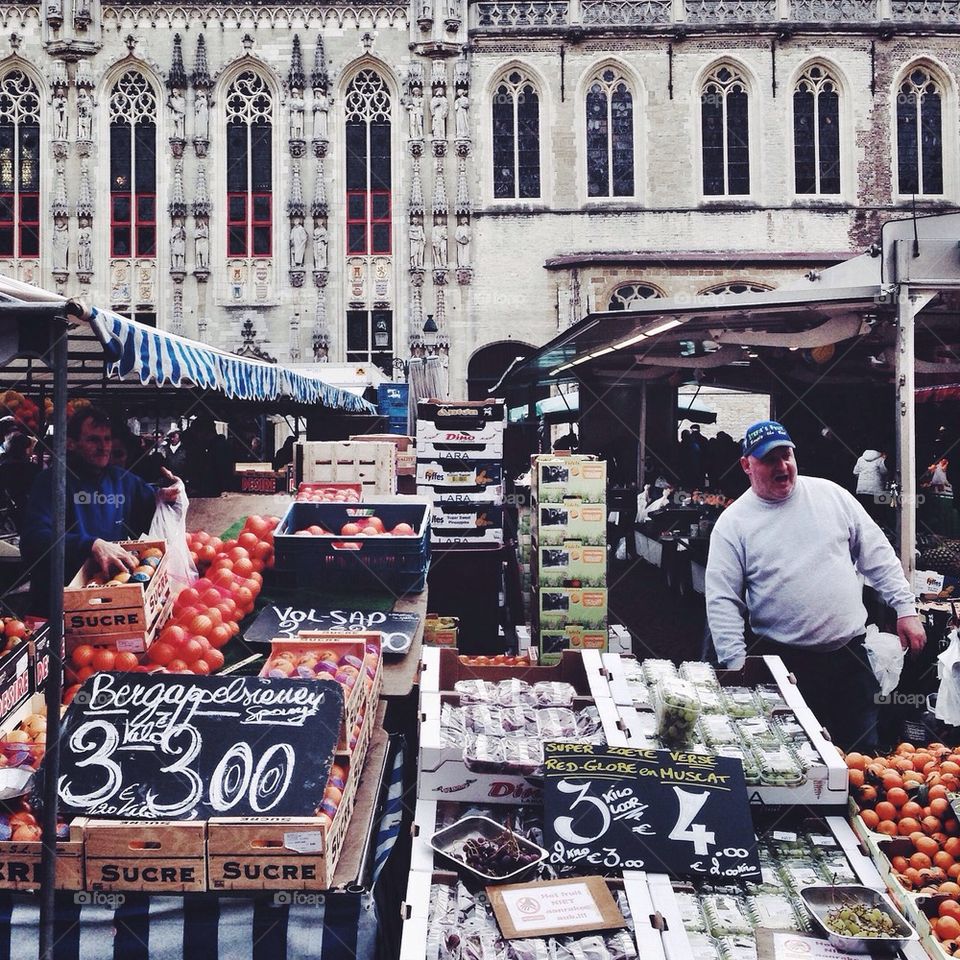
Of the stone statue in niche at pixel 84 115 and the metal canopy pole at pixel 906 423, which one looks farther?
the stone statue in niche at pixel 84 115

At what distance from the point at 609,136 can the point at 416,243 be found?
5.63m

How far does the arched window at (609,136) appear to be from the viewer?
20656 millimetres

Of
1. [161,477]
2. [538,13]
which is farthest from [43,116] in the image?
[161,477]

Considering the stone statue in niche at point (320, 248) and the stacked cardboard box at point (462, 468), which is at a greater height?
the stone statue in niche at point (320, 248)

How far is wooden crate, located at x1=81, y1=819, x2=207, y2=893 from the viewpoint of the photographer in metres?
2.29

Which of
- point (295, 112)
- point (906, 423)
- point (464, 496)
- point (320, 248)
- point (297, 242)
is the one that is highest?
point (295, 112)

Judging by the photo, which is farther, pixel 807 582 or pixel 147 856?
pixel 807 582

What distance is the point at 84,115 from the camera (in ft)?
66.3

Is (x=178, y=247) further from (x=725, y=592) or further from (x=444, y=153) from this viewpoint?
(x=725, y=592)

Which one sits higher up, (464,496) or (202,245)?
(202,245)

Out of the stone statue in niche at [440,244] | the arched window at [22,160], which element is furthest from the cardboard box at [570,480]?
the arched window at [22,160]

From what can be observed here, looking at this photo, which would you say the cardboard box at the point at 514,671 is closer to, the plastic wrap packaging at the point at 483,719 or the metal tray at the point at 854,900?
the plastic wrap packaging at the point at 483,719

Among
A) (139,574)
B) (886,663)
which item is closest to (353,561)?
(139,574)

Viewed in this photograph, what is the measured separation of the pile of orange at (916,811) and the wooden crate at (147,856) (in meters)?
2.03
